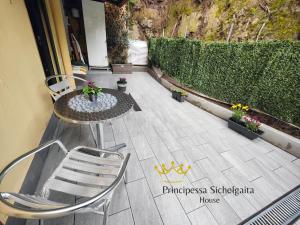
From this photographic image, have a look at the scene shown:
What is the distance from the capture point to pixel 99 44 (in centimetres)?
562

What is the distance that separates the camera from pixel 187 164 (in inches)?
73.9

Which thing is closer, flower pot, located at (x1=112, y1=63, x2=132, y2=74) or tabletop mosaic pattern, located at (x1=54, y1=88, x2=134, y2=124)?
tabletop mosaic pattern, located at (x1=54, y1=88, x2=134, y2=124)

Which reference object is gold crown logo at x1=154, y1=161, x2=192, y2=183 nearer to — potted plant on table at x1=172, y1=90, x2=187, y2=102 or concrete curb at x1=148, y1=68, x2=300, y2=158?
concrete curb at x1=148, y1=68, x2=300, y2=158

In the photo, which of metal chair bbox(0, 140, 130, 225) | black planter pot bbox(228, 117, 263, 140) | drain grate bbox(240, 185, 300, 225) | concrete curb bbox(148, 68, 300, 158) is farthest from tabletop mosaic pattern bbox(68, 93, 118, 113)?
concrete curb bbox(148, 68, 300, 158)

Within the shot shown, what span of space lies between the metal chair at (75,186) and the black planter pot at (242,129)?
7.88 ft

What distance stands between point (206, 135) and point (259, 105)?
127 cm

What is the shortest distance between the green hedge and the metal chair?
284cm

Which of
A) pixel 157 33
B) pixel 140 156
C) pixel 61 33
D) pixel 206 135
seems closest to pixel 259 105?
pixel 206 135

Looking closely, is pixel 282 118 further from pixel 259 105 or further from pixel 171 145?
pixel 171 145

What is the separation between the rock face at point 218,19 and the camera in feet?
13.8

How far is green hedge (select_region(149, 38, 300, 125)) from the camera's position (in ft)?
7.52

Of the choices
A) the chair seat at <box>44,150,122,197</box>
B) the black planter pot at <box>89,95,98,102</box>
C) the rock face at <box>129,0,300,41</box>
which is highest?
the rock face at <box>129,0,300,41</box>

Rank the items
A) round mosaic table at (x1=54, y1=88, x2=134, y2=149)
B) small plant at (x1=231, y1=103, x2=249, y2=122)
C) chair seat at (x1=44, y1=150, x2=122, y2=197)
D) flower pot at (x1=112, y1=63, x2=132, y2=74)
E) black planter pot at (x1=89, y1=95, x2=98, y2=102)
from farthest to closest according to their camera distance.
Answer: flower pot at (x1=112, y1=63, x2=132, y2=74) → small plant at (x1=231, y1=103, x2=249, y2=122) → black planter pot at (x1=89, y1=95, x2=98, y2=102) → round mosaic table at (x1=54, y1=88, x2=134, y2=149) → chair seat at (x1=44, y1=150, x2=122, y2=197)

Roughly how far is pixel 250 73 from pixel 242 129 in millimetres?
1144
